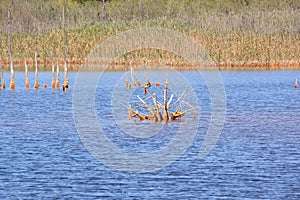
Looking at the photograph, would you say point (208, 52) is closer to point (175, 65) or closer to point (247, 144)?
point (175, 65)

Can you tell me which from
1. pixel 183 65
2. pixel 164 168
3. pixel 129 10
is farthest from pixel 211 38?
pixel 164 168

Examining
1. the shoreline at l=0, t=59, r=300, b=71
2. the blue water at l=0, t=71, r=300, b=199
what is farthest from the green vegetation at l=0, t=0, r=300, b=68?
the blue water at l=0, t=71, r=300, b=199

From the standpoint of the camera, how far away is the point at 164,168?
78.1ft

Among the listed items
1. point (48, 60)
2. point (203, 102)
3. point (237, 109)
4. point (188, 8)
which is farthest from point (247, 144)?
point (188, 8)

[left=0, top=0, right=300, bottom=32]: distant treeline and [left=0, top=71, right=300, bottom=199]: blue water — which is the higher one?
[left=0, top=0, right=300, bottom=32]: distant treeline

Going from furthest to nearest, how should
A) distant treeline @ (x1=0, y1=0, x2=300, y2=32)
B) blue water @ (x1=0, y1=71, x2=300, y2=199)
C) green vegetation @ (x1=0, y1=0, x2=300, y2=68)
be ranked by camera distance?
distant treeline @ (x1=0, y1=0, x2=300, y2=32), green vegetation @ (x1=0, y1=0, x2=300, y2=68), blue water @ (x1=0, y1=71, x2=300, y2=199)

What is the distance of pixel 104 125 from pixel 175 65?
32.8 metres

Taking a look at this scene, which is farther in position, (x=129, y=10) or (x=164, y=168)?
(x=129, y=10)

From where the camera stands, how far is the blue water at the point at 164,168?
67.1ft

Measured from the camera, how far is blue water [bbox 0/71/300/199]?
2044 centimetres

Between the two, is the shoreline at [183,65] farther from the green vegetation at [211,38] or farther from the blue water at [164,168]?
the blue water at [164,168]

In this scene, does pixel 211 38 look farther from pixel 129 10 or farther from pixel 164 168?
pixel 164 168

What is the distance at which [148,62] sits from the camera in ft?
216

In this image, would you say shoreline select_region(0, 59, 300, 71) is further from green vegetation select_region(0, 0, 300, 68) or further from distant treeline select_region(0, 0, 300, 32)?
distant treeline select_region(0, 0, 300, 32)
